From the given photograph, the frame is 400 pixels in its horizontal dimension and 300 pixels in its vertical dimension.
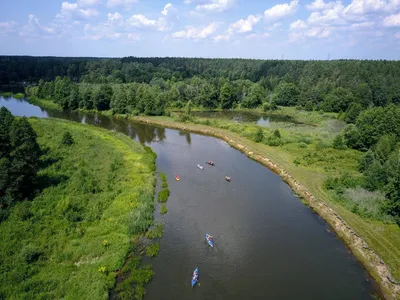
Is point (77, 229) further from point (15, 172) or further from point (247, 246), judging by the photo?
point (247, 246)

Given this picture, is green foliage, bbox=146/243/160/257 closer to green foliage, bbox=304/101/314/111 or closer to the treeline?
the treeline

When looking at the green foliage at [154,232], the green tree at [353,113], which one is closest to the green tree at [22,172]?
the green foliage at [154,232]

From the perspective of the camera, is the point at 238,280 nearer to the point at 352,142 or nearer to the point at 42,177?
the point at 42,177

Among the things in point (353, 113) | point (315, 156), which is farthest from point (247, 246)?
point (353, 113)

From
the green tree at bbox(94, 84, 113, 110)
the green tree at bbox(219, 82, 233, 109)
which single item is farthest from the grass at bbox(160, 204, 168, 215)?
the green tree at bbox(219, 82, 233, 109)

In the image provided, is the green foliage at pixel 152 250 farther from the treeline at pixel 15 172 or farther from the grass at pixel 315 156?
the grass at pixel 315 156

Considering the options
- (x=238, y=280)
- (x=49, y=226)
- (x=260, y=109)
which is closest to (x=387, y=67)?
(x=260, y=109)

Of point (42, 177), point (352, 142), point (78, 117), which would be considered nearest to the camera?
point (42, 177)
